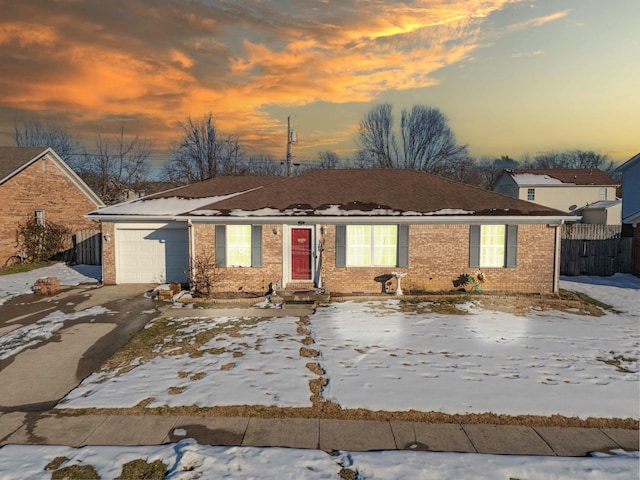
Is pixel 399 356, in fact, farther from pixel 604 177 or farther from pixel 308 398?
pixel 604 177

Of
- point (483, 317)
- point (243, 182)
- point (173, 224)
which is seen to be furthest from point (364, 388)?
point (243, 182)

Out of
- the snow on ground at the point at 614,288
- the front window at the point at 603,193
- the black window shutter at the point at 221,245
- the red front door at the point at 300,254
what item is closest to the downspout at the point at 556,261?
the snow on ground at the point at 614,288

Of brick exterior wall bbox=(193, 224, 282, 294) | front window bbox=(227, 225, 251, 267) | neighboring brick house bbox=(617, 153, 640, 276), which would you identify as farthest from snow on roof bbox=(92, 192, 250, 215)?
neighboring brick house bbox=(617, 153, 640, 276)

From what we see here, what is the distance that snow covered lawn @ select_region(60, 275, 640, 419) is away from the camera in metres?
6.51

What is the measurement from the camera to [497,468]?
15.9 ft

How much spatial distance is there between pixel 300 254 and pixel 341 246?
1521mm

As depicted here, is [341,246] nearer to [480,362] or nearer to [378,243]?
[378,243]

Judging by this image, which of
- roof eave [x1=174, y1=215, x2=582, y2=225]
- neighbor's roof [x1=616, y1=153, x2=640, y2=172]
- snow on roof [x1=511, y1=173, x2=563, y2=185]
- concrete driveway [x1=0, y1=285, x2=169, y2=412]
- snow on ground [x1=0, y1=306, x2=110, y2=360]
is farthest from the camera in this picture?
snow on roof [x1=511, y1=173, x2=563, y2=185]

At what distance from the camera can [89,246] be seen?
835 inches

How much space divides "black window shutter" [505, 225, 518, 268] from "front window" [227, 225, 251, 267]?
9.19 metres

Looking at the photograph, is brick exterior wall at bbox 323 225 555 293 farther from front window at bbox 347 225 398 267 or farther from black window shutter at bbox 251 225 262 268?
black window shutter at bbox 251 225 262 268

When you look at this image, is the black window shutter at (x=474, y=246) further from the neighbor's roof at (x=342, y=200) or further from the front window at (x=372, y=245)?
the front window at (x=372, y=245)

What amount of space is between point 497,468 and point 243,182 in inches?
662

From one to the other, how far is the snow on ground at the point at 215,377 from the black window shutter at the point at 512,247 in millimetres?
8579
